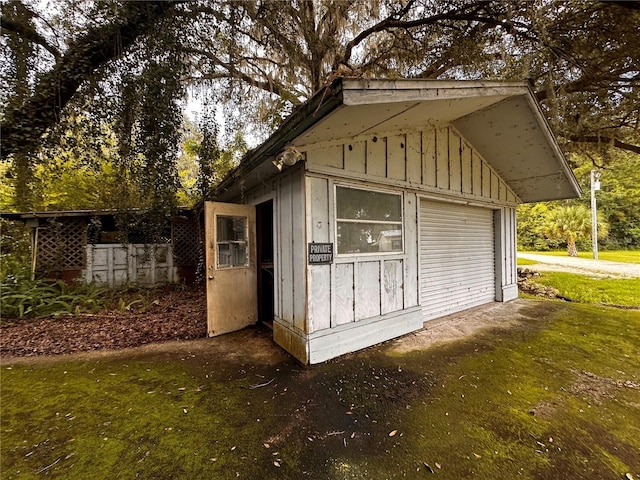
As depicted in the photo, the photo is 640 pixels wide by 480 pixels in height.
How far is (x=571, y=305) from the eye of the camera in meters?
5.33

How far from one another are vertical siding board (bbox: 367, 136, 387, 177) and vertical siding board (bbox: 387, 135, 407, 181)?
0.08 m

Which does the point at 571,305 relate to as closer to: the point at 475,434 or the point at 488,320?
the point at 488,320

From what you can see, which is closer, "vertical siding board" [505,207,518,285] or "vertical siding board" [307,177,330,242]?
"vertical siding board" [307,177,330,242]

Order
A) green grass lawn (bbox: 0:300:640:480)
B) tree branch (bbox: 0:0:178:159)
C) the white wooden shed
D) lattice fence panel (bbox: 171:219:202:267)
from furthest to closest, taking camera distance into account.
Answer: lattice fence panel (bbox: 171:219:202:267) < tree branch (bbox: 0:0:178:159) < the white wooden shed < green grass lawn (bbox: 0:300:640:480)

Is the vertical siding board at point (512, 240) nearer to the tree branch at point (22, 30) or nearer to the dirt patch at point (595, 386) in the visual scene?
the dirt patch at point (595, 386)

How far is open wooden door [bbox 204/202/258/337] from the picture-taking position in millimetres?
3686

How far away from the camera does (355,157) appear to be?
3117mm

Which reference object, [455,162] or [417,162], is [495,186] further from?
[417,162]

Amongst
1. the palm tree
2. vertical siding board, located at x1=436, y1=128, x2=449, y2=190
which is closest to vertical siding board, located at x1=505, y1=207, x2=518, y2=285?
vertical siding board, located at x1=436, y1=128, x2=449, y2=190

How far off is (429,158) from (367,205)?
4.77 ft

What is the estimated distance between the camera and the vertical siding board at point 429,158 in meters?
3.86

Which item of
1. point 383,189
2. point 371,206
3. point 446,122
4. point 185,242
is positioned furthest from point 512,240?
point 185,242

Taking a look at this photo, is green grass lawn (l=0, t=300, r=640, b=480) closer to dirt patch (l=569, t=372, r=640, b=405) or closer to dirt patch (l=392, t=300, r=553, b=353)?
dirt patch (l=569, t=372, r=640, b=405)

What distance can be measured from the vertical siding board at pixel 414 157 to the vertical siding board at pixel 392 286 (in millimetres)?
1248
